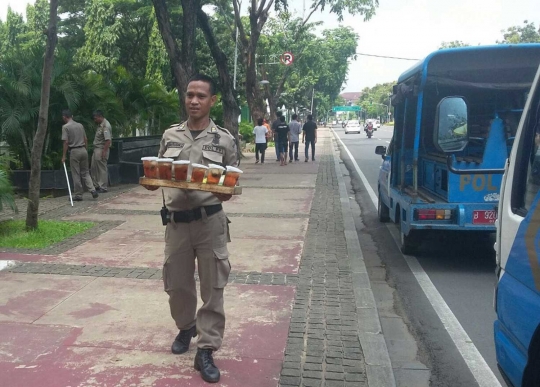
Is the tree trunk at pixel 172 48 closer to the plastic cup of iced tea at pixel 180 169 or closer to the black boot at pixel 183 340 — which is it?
the black boot at pixel 183 340

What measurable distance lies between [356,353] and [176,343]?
1346 millimetres

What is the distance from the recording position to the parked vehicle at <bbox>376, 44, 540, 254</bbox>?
7.25 metres

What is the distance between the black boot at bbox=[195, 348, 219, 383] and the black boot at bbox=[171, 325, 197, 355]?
39 centimetres

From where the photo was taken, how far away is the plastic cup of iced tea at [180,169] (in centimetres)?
385

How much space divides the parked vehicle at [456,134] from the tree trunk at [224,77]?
11659mm

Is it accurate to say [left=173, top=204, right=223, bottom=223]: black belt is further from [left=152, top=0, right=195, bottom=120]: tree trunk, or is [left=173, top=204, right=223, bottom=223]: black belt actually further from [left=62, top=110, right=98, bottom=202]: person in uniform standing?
[left=152, top=0, right=195, bottom=120]: tree trunk

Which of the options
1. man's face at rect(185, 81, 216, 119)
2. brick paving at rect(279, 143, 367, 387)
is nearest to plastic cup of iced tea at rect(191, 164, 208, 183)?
man's face at rect(185, 81, 216, 119)

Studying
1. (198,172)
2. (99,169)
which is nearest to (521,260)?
(198,172)

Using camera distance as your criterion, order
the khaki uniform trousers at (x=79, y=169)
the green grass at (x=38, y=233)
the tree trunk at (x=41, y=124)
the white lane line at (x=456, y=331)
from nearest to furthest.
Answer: the white lane line at (x=456, y=331) < the green grass at (x=38, y=233) < the tree trunk at (x=41, y=124) < the khaki uniform trousers at (x=79, y=169)

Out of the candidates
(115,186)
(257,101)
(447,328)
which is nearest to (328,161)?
(257,101)

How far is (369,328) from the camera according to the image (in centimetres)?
530

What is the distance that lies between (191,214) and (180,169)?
1.15 ft

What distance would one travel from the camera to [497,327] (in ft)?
11.0

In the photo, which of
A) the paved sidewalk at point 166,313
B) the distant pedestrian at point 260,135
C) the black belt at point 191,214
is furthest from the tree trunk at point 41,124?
the distant pedestrian at point 260,135
